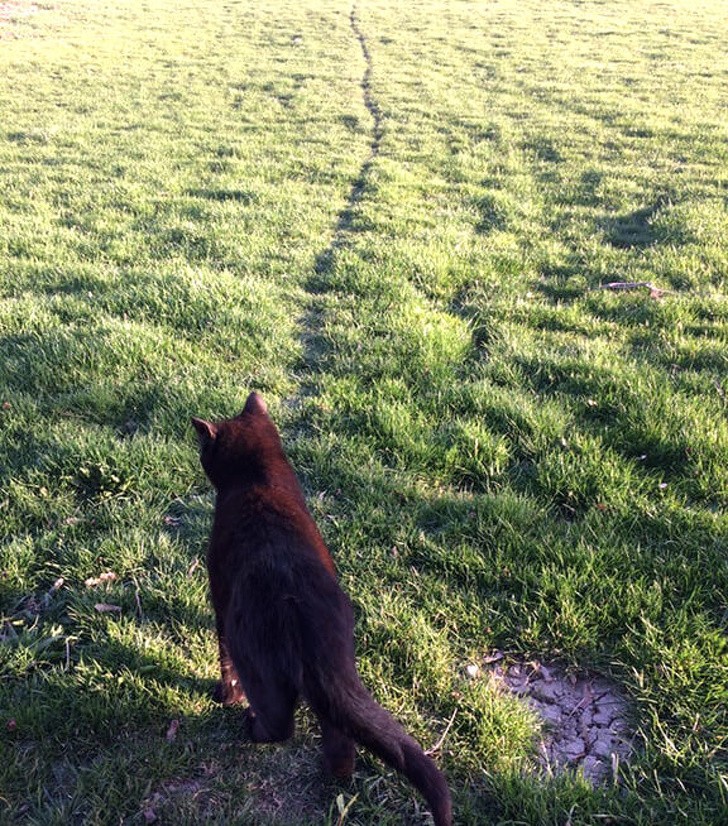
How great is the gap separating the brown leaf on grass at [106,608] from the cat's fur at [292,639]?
2.18 feet

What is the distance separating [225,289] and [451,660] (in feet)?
13.0

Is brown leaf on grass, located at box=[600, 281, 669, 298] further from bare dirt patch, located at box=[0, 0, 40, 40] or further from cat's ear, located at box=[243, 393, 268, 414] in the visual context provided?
bare dirt patch, located at box=[0, 0, 40, 40]

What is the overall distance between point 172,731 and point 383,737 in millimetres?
994

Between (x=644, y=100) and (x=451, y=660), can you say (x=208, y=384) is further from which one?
(x=644, y=100)

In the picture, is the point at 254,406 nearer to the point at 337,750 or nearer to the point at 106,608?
the point at 106,608

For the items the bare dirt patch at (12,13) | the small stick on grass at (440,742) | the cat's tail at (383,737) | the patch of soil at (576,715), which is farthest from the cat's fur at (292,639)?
the bare dirt patch at (12,13)

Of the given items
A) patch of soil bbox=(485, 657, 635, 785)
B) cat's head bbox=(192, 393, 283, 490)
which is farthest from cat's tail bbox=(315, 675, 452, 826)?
cat's head bbox=(192, 393, 283, 490)

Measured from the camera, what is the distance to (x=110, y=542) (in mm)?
3363

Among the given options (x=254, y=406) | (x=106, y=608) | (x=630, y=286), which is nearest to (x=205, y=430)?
(x=254, y=406)

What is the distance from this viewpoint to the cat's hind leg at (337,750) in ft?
6.95

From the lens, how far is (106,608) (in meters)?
3.03

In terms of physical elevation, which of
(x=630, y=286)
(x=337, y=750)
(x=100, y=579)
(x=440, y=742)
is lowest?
(x=100, y=579)

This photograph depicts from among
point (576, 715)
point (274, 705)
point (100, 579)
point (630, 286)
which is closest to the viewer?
point (274, 705)

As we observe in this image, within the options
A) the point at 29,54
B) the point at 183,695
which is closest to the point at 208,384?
the point at 183,695
